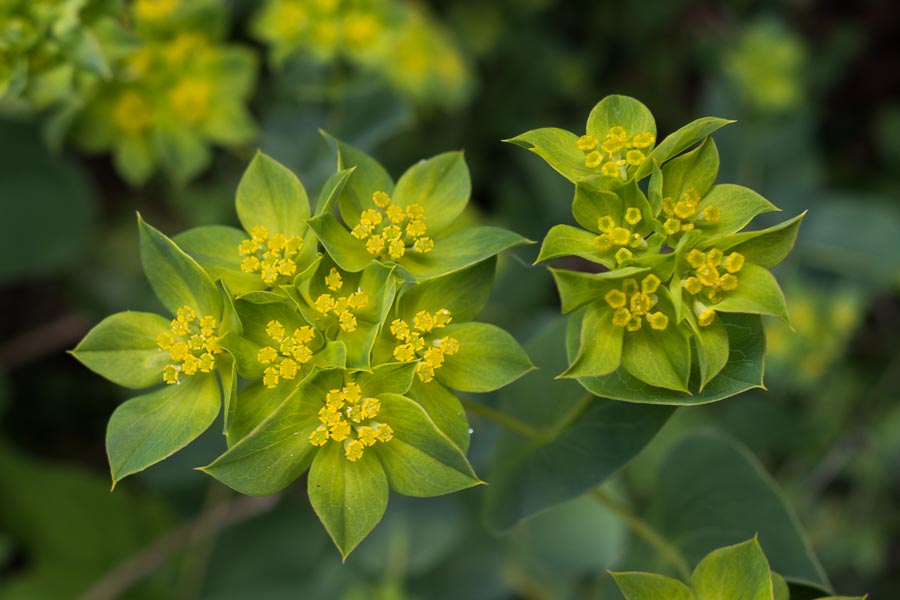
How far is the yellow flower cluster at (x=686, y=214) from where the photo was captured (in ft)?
5.40

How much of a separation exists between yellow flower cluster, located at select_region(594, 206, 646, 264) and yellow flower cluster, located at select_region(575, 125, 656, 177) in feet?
0.28

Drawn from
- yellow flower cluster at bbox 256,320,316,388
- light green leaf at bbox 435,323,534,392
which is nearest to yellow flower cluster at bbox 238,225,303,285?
yellow flower cluster at bbox 256,320,316,388

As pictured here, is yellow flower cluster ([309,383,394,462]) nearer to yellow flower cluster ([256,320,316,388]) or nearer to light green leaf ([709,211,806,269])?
yellow flower cluster ([256,320,316,388])

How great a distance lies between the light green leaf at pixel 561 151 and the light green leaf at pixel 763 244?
11.4 inches

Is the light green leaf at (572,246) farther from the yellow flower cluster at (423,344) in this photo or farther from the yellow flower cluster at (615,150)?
the yellow flower cluster at (423,344)

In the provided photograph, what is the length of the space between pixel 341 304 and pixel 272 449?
306mm

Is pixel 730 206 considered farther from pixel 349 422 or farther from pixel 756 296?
pixel 349 422

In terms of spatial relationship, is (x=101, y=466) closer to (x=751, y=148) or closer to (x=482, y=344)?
(x=482, y=344)

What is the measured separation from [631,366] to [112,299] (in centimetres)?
266

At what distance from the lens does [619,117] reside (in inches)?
66.9

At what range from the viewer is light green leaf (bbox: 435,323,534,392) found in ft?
5.55

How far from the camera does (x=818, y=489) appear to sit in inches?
140

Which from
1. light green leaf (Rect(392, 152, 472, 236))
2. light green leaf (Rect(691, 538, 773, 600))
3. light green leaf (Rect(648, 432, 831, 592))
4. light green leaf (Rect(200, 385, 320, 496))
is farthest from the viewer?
light green leaf (Rect(648, 432, 831, 592))

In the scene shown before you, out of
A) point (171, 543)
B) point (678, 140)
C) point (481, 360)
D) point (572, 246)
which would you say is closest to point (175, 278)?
point (481, 360)
